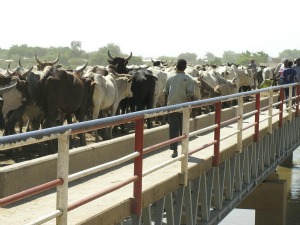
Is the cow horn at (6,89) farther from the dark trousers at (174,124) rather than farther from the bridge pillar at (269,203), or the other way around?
the bridge pillar at (269,203)

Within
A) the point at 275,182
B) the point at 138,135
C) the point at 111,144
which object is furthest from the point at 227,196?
the point at 275,182

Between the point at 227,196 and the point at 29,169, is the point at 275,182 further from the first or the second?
the point at 29,169

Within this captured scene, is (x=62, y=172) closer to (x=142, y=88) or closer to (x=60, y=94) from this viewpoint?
(x=60, y=94)

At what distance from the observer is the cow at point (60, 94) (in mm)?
15070

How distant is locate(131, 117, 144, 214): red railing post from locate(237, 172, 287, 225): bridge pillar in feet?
46.1

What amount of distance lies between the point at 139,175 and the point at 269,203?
14.8 metres

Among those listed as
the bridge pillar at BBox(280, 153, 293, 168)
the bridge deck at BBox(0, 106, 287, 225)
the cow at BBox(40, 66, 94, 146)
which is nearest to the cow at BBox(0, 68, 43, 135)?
the cow at BBox(40, 66, 94, 146)

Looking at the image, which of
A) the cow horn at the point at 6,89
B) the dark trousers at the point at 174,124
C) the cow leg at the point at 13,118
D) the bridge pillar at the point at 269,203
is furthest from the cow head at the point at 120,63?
the dark trousers at the point at 174,124

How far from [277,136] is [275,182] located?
17.5 ft

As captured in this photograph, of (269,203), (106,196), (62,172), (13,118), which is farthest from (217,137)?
(269,203)

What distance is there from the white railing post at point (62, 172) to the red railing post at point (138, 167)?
1.55 m

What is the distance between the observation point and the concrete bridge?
5.63 meters

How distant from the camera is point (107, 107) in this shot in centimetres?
1870

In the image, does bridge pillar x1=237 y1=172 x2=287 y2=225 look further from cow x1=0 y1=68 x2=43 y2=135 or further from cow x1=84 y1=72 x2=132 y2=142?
cow x1=0 y1=68 x2=43 y2=135
